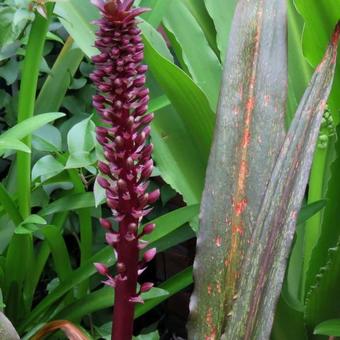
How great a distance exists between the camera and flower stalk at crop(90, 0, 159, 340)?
Answer: 1.43 feet

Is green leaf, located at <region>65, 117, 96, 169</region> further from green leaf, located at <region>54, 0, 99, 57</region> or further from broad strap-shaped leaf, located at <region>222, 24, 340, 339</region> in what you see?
broad strap-shaped leaf, located at <region>222, 24, 340, 339</region>

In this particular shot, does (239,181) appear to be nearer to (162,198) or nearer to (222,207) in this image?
(222,207)

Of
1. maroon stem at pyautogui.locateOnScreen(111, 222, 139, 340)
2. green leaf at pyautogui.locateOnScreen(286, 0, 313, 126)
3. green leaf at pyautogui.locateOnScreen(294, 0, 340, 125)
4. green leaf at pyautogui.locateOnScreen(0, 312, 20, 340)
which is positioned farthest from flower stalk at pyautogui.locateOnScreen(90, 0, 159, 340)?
green leaf at pyautogui.locateOnScreen(286, 0, 313, 126)

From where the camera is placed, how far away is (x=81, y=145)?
2.46 ft

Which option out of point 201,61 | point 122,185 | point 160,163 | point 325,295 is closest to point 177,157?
point 160,163

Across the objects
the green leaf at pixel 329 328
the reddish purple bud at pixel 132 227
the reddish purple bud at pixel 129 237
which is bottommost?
the green leaf at pixel 329 328

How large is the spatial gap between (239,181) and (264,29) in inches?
7.1

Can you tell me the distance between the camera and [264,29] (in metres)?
0.67

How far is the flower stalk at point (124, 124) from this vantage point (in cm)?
44

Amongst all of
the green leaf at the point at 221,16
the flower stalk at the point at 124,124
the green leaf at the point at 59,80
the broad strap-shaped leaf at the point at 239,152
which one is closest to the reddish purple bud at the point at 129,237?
the flower stalk at the point at 124,124

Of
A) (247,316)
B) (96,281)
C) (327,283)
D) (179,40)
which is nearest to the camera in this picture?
(247,316)

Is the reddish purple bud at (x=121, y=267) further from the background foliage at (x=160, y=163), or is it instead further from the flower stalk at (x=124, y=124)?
the background foliage at (x=160, y=163)

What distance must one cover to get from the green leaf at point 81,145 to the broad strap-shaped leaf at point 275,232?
287mm

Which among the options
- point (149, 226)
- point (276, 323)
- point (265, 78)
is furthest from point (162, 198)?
point (149, 226)
